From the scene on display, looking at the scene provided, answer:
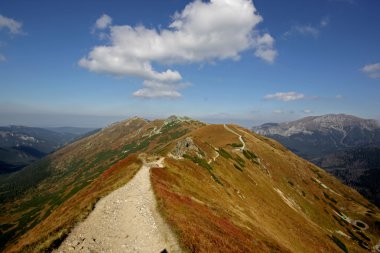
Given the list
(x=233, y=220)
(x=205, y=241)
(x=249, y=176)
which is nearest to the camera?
(x=205, y=241)

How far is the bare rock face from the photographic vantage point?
270ft

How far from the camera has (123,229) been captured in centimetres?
2695

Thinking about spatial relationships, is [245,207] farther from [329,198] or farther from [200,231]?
[329,198]

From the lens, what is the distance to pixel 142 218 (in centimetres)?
2944

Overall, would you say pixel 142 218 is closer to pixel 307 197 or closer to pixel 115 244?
pixel 115 244

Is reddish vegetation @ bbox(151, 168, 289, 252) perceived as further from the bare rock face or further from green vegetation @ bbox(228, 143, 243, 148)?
green vegetation @ bbox(228, 143, 243, 148)

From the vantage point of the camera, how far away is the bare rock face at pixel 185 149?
270ft

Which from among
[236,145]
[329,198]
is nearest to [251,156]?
[236,145]

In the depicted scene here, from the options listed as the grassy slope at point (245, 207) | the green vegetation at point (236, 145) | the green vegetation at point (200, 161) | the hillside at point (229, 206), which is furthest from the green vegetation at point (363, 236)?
the green vegetation at point (200, 161)

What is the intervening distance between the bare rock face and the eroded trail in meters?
44.9

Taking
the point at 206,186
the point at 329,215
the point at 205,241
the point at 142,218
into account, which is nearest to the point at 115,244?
the point at 142,218

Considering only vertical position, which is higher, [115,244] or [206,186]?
[115,244]

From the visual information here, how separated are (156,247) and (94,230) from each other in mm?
7456

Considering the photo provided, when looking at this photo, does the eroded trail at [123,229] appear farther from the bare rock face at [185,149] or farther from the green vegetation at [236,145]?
the green vegetation at [236,145]
